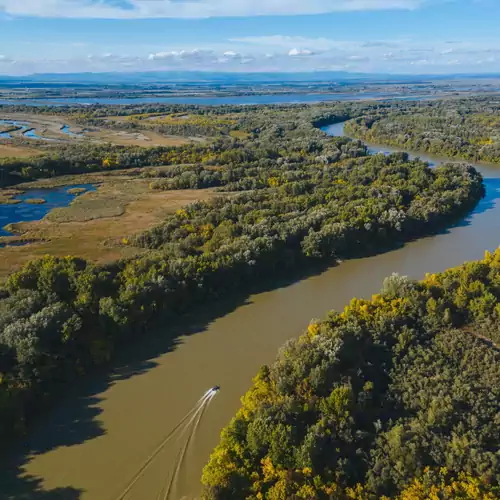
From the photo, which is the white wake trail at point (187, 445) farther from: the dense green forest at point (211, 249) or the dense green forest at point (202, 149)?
the dense green forest at point (202, 149)

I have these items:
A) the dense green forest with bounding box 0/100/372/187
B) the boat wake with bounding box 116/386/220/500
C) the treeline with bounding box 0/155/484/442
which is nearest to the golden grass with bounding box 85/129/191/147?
the dense green forest with bounding box 0/100/372/187

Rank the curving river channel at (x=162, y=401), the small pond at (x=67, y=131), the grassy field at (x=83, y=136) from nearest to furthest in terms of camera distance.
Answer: the curving river channel at (x=162, y=401) < the grassy field at (x=83, y=136) < the small pond at (x=67, y=131)

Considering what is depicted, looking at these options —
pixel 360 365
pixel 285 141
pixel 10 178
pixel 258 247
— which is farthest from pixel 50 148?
pixel 360 365

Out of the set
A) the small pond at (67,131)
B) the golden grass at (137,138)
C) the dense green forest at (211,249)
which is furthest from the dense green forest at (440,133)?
the small pond at (67,131)

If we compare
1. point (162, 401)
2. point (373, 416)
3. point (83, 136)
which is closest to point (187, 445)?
point (162, 401)

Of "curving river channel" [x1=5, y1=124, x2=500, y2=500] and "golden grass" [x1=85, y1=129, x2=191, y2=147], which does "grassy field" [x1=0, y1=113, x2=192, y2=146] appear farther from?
"curving river channel" [x1=5, y1=124, x2=500, y2=500]

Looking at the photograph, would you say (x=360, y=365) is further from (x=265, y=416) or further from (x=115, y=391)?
(x=115, y=391)
